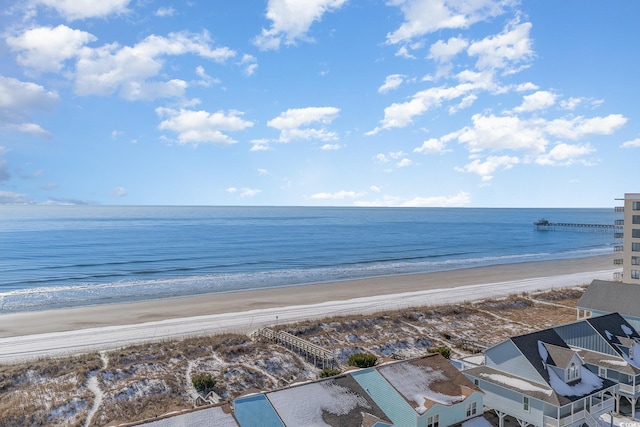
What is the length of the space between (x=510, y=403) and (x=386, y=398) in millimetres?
7512

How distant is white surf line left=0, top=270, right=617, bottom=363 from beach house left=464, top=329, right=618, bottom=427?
23828 mm

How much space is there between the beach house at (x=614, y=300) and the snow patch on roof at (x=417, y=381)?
68.8 ft

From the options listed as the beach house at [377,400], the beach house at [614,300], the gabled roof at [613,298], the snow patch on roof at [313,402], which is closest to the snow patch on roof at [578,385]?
the beach house at [377,400]

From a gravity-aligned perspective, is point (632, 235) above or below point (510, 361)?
above

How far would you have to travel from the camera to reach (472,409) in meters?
21.4

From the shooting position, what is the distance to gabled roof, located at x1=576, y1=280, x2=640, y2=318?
111 ft

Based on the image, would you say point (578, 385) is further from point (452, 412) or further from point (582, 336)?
point (452, 412)

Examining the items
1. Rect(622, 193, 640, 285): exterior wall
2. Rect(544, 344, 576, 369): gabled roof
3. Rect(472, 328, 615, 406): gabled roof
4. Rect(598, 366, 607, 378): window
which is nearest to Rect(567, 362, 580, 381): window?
Rect(472, 328, 615, 406): gabled roof

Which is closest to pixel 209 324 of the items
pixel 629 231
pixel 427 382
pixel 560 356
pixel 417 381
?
pixel 417 381

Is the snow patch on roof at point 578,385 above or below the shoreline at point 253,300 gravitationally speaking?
above

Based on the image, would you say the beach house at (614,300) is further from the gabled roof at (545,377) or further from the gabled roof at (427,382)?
the gabled roof at (427,382)

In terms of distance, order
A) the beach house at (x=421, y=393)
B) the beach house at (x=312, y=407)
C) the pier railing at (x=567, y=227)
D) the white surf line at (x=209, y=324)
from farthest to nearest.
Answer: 1. the pier railing at (x=567, y=227)
2. the white surf line at (x=209, y=324)
3. the beach house at (x=421, y=393)
4. the beach house at (x=312, y=407)

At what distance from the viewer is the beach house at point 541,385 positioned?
70.8 feet

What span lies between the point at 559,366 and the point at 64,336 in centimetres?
4121
